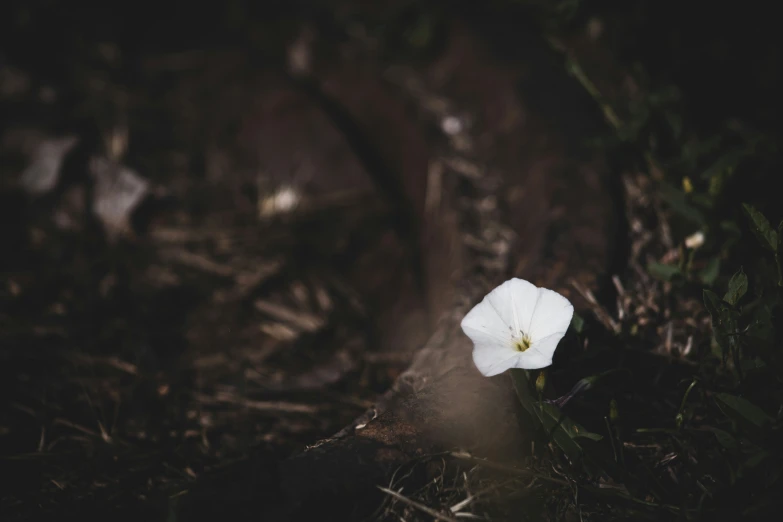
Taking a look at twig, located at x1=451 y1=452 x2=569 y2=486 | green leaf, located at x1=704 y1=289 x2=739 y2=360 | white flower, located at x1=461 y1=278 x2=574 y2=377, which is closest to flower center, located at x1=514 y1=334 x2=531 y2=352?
white flower, located at x1=461 y1=278 x2=574 y2=377

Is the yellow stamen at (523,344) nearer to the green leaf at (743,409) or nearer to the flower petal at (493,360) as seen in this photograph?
the flower petal at (493,360)

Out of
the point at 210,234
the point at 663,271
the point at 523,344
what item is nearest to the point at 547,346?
the point at 523,344

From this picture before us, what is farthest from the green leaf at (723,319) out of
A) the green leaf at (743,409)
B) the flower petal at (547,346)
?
the flower petal at (547,346)

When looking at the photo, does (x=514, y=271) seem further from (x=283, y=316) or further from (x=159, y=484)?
(x=159, y=484)

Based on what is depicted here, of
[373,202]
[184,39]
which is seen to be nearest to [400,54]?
[373,202]

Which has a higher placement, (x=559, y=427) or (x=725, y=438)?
(x=559, y=427)

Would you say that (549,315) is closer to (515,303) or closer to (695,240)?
(515,303)
